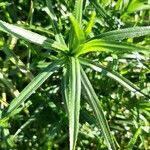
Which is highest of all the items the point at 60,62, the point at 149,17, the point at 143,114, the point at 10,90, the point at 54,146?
the point at 149,17

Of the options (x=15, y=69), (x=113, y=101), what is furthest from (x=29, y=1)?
(x=113, y=101)

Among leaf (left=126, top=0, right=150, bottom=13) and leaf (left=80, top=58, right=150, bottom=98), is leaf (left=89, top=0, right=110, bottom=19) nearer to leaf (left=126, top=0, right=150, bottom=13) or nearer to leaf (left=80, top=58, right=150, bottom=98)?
leaf (left=126, top=0, right=150, bottom=13)

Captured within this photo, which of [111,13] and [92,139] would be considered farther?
[92,139]

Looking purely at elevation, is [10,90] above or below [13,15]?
below

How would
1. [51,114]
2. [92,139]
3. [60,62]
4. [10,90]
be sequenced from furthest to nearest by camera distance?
[92,139], [51,114], [10,90], [60,62]

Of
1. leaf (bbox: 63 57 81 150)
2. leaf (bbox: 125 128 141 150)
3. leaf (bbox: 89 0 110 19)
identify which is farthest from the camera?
leaf (bbox: 125 128 141 150)

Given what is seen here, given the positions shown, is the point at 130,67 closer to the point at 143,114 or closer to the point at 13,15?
the point at 143,114

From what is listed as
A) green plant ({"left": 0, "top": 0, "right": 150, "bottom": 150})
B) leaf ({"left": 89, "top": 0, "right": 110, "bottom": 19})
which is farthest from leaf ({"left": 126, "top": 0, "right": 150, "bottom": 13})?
green plant ({"left": 0, "top": 0, "right": 150, "bottom": 150})
